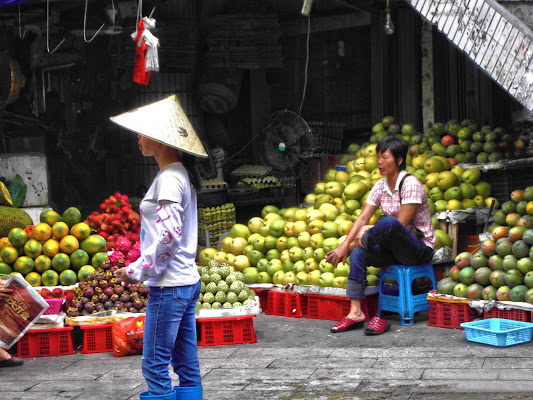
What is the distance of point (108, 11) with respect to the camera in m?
10.8

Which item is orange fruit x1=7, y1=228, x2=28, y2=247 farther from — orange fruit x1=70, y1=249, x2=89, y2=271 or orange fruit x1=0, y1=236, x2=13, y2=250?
orange fruit x1=70, y1=249, x2=89, y2=271

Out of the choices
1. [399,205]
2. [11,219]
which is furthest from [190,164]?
[11,219]

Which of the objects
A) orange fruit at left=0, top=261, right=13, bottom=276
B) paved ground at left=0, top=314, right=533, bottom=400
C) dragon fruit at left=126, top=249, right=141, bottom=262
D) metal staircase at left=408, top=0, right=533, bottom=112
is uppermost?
metal staircase at left=408, top=0, right=533, bottom=112

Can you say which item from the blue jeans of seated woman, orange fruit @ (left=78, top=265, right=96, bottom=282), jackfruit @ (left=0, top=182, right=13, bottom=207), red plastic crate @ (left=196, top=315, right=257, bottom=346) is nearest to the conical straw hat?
red plastic crate @ (left=196, top=315, right=257, bottom=346)

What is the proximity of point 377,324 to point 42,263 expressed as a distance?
119 inches

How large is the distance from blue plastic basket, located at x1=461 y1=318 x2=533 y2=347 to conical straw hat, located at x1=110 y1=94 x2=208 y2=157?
2.95 m

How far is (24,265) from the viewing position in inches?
317

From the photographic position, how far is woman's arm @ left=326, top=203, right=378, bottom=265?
7570 millimetres

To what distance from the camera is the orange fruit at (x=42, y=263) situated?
8062 mm

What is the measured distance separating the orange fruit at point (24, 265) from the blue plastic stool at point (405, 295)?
10.2ft

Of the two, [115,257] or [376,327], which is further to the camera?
[115,257]

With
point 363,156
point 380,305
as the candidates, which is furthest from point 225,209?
point 380,305

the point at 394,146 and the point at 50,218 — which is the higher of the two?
the point at 394,146

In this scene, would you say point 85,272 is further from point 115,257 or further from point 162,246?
point 162,246
